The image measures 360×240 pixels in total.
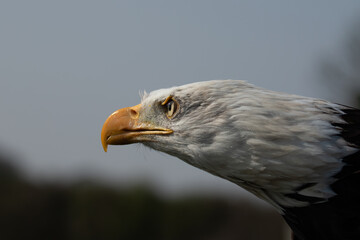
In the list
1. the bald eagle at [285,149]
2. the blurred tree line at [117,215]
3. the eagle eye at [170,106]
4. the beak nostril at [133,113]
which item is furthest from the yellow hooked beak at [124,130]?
the blurred tree line at [117,215]

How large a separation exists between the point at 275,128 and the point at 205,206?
21263 millimetres

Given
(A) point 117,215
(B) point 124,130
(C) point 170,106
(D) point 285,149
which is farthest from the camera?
(A) point 117,215

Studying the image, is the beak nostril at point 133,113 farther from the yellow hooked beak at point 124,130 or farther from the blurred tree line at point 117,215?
the blurred tree line at point 117,215

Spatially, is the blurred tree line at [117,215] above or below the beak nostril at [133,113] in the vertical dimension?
below

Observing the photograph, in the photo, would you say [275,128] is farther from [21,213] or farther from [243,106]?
[21,213]

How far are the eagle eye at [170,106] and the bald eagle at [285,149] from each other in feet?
0.50

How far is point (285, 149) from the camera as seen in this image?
254 centimetres

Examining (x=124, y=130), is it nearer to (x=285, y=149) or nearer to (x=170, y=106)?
(x=170, y=106)

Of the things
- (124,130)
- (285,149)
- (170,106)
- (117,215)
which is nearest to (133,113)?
(124,130)

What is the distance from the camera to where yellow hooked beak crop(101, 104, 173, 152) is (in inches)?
127

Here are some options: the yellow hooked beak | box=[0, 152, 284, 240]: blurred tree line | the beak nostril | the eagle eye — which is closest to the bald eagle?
the eagle eye

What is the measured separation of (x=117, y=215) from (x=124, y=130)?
19.6 m

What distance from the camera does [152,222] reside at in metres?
22.9

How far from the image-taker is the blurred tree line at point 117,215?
20.1 metres
